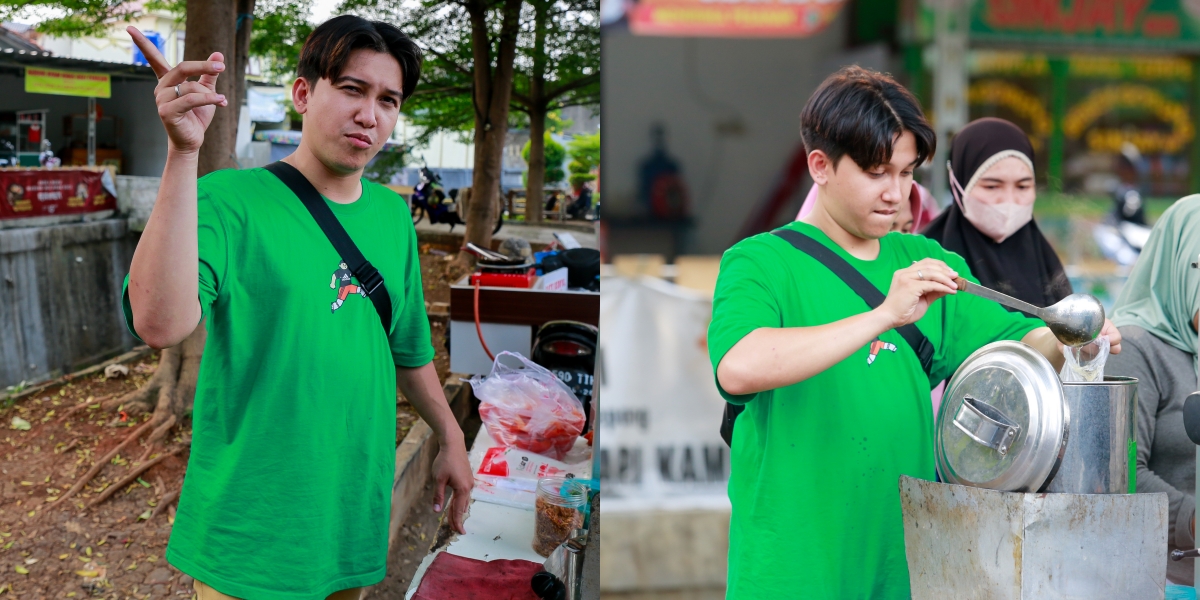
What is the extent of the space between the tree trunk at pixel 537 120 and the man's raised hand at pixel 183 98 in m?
4.26

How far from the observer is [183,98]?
1406 mm

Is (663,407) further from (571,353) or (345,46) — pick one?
(345,46)

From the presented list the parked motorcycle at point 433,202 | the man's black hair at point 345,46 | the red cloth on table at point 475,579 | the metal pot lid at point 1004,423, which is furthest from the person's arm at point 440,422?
the parked motorcycle at point 433,202

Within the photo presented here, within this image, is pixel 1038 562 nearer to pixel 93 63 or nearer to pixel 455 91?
pixel 455 91

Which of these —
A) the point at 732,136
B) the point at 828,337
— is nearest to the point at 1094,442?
the point at 828,337

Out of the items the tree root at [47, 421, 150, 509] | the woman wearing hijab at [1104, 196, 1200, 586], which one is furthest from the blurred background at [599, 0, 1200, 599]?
the tree root at [47, 421, 150, 509]

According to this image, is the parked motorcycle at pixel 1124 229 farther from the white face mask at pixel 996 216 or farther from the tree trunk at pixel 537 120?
the white face mask at pixel 996 216

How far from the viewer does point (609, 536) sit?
404 cm

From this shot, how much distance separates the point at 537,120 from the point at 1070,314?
15.1 feet

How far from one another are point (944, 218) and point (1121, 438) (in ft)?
5.15

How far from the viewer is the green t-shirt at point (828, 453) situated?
1.60 meters

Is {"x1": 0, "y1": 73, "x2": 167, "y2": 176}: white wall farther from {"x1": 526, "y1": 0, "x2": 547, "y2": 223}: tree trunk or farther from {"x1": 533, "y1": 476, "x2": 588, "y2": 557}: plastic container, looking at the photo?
{"x1": 533, "y1": 476, "x2": 588, "y2": 557}: plastic container

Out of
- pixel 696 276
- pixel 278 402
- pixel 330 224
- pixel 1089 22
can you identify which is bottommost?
pixel 278 402

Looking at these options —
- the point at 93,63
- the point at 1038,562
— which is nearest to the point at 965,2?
the point at 1038,562
